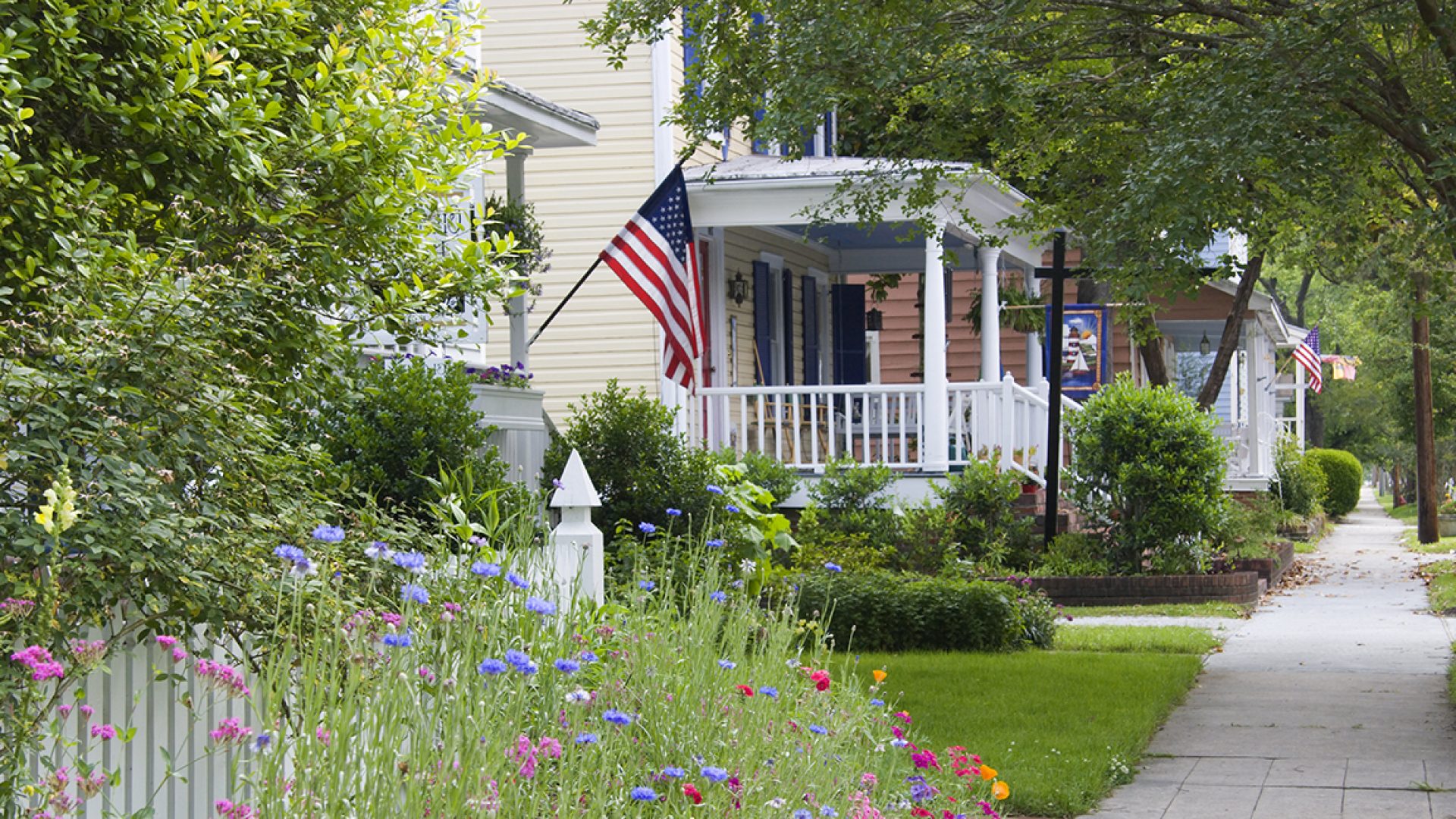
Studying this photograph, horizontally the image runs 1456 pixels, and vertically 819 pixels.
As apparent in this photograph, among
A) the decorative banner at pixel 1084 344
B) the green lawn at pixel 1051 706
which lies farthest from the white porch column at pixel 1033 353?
the green lawn at pixel 1051 706

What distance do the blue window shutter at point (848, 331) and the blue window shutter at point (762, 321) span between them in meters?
2.20

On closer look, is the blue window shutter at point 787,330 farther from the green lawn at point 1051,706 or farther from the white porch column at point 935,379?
the green lawn at point 1051,706

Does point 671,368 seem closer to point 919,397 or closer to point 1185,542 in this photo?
point 919,397

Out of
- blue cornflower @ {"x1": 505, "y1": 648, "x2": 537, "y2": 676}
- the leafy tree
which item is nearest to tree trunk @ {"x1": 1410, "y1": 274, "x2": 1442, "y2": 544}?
the leafy tree

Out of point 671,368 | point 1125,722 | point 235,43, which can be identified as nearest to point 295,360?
point 235,43

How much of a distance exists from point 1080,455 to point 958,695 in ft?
23.4

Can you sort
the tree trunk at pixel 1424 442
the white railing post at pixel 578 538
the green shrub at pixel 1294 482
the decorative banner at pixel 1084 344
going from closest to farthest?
the white railing post at pixel 578 538
the decorative banner at pixel 1084 344
the tree trunk at pixel 1424 442
the green shrub at pixel 1294 482

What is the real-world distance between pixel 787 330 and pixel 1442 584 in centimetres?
821

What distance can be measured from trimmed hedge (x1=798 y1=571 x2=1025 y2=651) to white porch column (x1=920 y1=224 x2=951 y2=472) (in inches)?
187

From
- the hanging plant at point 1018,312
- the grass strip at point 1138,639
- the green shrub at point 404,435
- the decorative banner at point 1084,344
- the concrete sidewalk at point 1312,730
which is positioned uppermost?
the hanging plant at point 1018,312

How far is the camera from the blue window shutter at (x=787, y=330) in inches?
784

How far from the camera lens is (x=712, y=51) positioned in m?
11.8

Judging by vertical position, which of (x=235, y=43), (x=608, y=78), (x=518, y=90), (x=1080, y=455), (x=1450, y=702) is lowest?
(x=1450, y=702)

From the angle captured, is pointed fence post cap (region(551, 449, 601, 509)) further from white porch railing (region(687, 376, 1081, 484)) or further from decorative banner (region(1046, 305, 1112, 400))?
decorative banner (region(1046, 305, 1112, 400))
